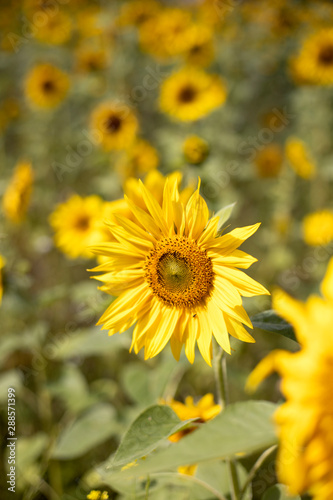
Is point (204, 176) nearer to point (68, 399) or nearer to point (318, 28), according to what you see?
point (68, 399)

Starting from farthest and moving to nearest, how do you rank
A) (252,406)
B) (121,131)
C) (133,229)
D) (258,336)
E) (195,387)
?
1. (121,131)
2. (258,336)
3. (195,387)
4. (133,229)
5. (252,406)

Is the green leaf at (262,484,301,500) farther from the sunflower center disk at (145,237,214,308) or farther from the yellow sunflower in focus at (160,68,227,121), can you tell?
the yellow sunflower in focus at (160,68,227,121)

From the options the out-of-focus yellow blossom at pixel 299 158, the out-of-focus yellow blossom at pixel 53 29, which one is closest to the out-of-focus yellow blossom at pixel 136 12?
the out-of-focus yellow blossom at pixel 53 29

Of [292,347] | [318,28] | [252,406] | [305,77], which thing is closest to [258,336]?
[292,347]

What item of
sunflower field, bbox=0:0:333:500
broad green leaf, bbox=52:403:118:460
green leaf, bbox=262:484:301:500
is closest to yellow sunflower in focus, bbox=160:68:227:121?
sunflower field, bbox=0:0:333:500

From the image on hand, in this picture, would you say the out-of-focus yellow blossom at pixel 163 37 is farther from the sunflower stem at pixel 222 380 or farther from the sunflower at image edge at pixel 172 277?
the sunflower stem at pixel 222 380

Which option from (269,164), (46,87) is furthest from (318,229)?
(46,87)
